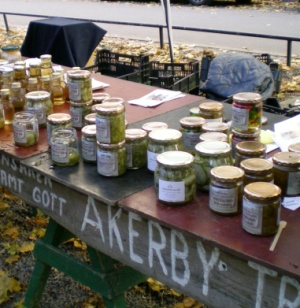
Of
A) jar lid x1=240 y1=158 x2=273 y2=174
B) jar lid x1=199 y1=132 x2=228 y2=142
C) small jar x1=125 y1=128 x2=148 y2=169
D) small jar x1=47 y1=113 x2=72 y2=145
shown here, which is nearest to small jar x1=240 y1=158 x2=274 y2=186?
jar lid x1=240 y1=158 x2=273 y2=174

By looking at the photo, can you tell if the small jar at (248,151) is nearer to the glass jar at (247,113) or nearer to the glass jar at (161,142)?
the glass jar at (247,113)

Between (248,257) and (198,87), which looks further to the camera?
(198,87)

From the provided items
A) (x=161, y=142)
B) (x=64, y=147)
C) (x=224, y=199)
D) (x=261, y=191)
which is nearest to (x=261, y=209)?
(x=261, y=191)

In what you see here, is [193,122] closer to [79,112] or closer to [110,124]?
[110,124]

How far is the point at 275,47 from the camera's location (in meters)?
8.23

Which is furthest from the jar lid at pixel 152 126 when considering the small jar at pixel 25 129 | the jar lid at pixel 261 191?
the jar lid at pixel 261 191

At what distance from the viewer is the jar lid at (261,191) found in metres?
1.55

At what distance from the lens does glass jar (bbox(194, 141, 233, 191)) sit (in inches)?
71.7

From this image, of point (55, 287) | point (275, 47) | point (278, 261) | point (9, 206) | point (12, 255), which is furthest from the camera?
point (275, 47)

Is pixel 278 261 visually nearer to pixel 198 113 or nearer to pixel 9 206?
pixel 198 113

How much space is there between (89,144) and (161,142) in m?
0.33

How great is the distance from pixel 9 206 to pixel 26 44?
2004 mm

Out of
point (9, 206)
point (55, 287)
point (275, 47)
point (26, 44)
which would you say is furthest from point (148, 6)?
point (55, 287)

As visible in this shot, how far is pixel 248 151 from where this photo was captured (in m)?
1.86
